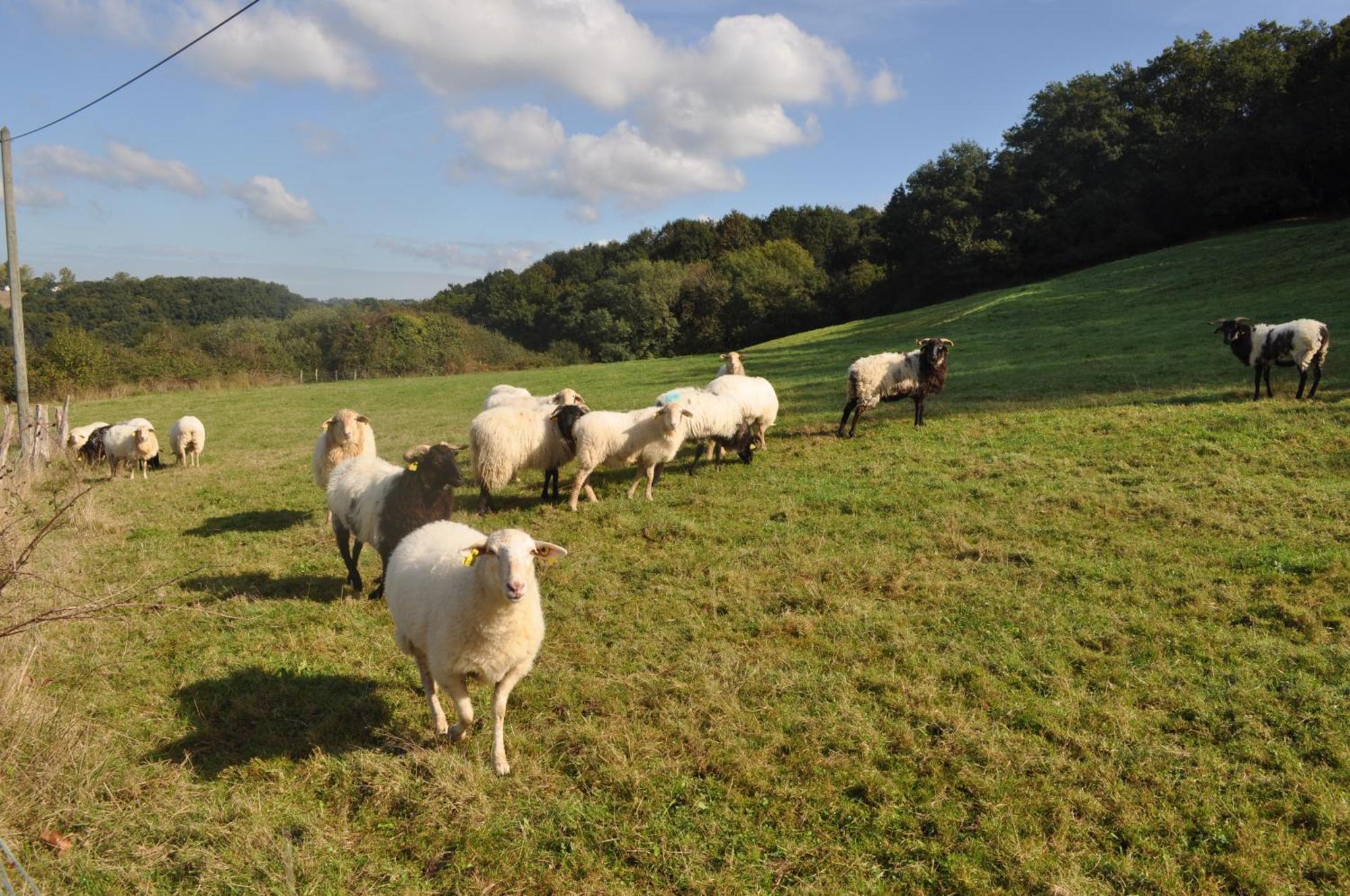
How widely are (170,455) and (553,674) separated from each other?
1820cm

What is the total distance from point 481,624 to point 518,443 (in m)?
6.06

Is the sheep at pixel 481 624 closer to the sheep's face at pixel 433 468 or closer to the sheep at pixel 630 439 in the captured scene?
the sheep's face at pixel 433 468

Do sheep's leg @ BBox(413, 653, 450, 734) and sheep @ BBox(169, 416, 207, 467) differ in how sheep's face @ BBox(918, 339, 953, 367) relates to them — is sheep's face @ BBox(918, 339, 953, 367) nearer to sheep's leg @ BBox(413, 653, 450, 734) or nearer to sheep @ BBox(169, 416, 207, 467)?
sheep's leg @ BBox(413, 653, 450, 734)

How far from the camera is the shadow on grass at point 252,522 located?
35.1ft

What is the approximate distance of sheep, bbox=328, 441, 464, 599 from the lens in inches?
283

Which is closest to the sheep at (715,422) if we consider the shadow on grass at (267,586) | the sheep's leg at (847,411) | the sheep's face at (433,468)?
the sheep's leg at (847,411)

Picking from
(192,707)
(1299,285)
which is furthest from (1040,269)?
(192,707)

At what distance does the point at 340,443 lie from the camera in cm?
1048

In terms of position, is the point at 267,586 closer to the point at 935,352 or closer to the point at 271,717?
the point at 271,717

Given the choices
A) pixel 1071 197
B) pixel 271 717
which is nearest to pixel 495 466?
pixel 271 717

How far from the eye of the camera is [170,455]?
745 inches

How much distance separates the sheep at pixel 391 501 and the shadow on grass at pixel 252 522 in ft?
11.2

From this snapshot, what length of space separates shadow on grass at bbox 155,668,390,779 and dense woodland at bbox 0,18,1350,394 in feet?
143

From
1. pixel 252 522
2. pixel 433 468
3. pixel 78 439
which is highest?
pixel 78 439
